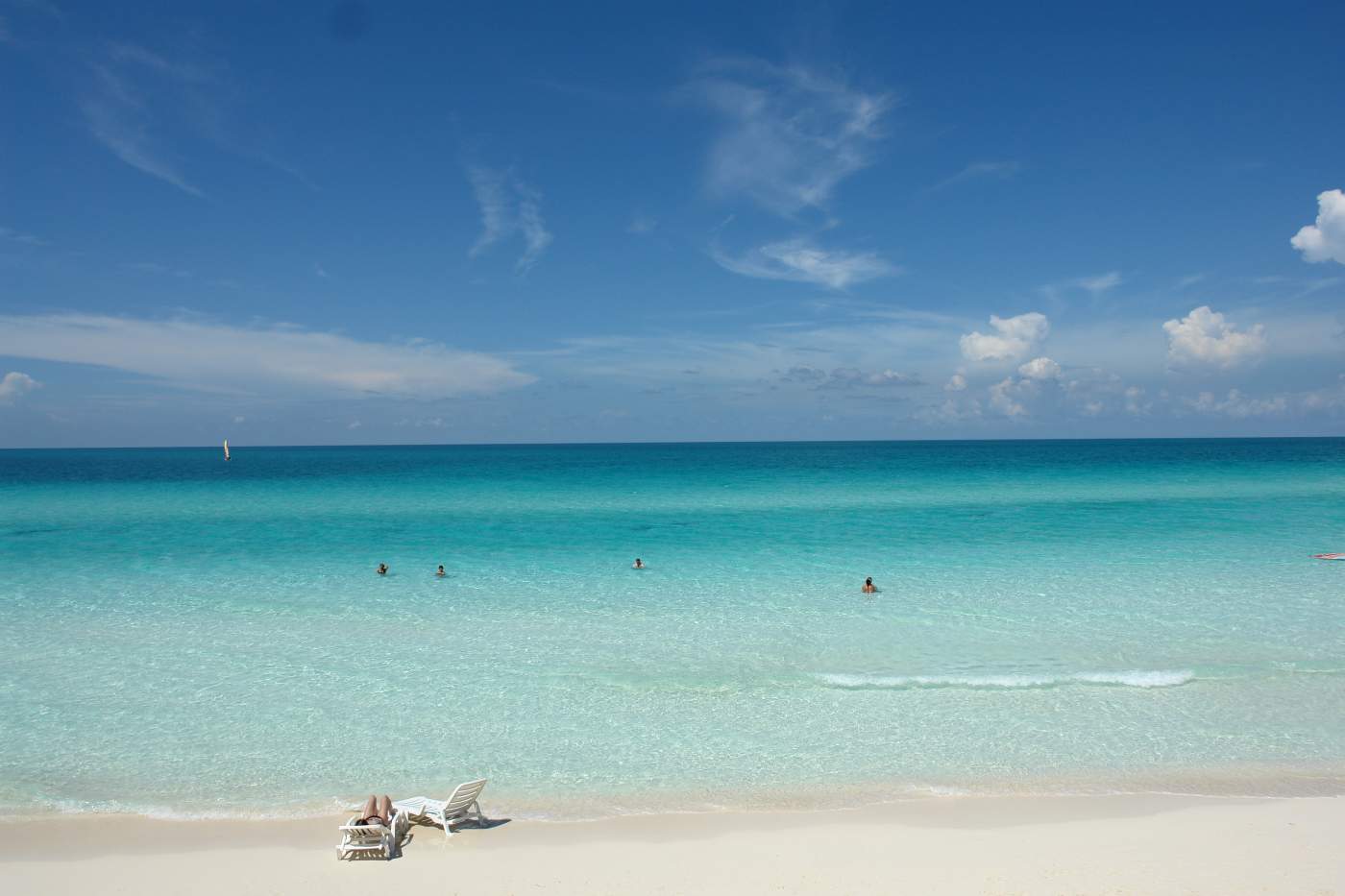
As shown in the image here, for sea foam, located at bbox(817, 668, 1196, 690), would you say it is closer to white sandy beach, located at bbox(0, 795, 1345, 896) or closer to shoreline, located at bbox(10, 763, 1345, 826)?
shoreline, located at bbox(10, 763, 1345, 826)

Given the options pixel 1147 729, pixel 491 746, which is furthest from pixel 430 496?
pixel 1147 729

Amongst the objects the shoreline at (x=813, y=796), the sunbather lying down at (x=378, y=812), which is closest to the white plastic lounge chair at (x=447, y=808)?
the sunbather lying down at (x=378, y=812)

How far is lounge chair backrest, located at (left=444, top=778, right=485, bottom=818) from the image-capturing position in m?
7.96

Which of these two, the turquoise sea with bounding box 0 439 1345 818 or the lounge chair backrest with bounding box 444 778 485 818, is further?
the turquoise sea with bounding box 0 439 1345 818

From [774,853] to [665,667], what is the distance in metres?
5.85

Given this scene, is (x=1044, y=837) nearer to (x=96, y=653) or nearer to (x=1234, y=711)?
(x=1234, y=711)

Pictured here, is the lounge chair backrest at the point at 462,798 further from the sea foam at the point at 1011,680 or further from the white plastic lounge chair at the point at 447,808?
the sea foam at the point at 1011,680

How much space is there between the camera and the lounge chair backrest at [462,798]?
796 cm

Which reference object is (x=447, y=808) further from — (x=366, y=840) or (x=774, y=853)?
(x=774, y=853)

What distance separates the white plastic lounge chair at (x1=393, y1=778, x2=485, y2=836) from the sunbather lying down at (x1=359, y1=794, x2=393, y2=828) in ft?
0.41

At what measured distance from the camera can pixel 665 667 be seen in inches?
528

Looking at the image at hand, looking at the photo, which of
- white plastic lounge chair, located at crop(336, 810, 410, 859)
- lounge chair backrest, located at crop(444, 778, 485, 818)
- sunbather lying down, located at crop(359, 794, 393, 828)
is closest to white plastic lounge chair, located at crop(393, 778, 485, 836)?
lounge chair backrest, located at crop(444, 778, 485, 818)

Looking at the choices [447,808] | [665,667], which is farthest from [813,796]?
[665,667]

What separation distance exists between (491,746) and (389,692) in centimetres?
298
